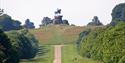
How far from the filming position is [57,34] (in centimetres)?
16138

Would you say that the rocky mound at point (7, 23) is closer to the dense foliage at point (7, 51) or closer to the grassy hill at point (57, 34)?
the grassy hill at point (57, 34)

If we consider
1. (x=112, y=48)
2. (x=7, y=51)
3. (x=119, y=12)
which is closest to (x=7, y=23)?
(x=119, y=12)

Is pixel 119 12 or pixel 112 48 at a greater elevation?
pixel 119 12

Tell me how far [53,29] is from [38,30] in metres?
5.91

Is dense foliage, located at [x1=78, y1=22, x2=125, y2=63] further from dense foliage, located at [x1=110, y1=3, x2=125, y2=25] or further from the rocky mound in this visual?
dense foliage, located at [x1=110, y1=3, x2=125, y2=25]

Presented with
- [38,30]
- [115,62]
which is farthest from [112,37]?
[38,30]

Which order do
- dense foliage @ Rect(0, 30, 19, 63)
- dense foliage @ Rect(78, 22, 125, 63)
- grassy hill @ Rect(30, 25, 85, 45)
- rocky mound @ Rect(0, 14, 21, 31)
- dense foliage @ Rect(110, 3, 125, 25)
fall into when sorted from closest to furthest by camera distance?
dense foliage @ Rect(0, 30, 19, 63) → dense foliage @ Rect(78, 22, 125, 63) → grassy hill @ Rect(30, 25, 85, 45) → rocky mound @ Rect(0, 14, 21, 31) → dense foliage @ Rect(110, 3, 125, 25)

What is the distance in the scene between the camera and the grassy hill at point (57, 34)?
148 meters

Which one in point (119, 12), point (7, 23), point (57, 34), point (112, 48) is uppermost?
point (119, 12)

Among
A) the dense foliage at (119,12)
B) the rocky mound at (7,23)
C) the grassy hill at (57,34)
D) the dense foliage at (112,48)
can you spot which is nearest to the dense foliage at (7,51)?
the dense foliage at (112,48)

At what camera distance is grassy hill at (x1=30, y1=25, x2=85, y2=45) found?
14825 cm

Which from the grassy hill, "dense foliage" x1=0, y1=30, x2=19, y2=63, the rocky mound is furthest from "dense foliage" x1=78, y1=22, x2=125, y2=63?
the rocky mound

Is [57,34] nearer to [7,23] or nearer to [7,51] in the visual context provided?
[7,23]

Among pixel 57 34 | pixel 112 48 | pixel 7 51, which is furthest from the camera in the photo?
pixel 57 34
